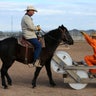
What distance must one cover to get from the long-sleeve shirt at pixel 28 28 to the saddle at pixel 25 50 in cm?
20

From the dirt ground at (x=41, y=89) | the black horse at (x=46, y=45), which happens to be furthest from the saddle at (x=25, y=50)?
the dirt ground at (x=41, y=89)

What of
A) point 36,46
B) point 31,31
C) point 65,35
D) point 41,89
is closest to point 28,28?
point 31,31

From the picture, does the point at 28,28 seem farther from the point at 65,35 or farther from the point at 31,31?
the point at 65,35

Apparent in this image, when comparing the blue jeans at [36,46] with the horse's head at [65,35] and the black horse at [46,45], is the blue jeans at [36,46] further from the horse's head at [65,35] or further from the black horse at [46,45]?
the horse's head at [65,35]

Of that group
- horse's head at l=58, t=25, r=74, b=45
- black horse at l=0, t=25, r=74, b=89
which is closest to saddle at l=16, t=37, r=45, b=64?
black horse at l=0, t=25, r=74, b=89

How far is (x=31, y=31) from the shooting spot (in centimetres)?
1273

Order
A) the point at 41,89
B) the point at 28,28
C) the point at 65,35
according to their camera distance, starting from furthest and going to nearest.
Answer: the point at 65,35 < the point at 28,28 < the point at 41,89

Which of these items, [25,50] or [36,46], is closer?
[36,46]

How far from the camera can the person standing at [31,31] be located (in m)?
12.6

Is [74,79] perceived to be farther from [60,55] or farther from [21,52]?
[21,52]

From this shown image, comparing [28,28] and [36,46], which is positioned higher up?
[28,28]

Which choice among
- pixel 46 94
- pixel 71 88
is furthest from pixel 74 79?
pixel 46 94

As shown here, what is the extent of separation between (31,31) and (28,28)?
129 mm

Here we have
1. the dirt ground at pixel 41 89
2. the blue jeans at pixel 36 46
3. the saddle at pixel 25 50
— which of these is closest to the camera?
the dirt ground at pixel 41 89
